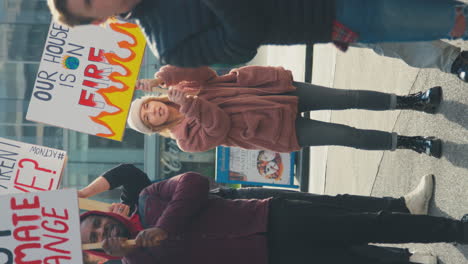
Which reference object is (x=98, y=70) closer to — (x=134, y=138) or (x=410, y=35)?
(x=410, y=35)

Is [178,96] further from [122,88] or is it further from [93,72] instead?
[93,72]

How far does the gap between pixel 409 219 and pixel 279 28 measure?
4.63ft

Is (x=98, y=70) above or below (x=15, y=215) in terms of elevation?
above

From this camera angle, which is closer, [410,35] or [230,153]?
[410,35]

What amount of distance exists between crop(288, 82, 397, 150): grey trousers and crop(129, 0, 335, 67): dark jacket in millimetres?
1275

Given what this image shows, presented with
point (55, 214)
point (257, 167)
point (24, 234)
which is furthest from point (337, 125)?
point (257, 167)

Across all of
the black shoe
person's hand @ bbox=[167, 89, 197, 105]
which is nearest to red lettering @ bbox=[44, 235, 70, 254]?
person's hand @ bbox=[167, 89, 197, 105]

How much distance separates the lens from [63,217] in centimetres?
362

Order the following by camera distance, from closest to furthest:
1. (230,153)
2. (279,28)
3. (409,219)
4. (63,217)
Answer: (279,28) < (409,219) < (63,217) < (230,153)

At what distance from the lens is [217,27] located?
2.63 meters

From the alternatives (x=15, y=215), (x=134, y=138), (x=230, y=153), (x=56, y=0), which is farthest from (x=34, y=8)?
(x=56, y=0)

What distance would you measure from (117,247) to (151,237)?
0.26 meters

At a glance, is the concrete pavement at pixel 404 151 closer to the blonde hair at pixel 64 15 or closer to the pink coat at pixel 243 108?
the pink coat at pixel 243 108

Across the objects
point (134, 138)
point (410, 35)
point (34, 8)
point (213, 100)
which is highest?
point (34, 8)
